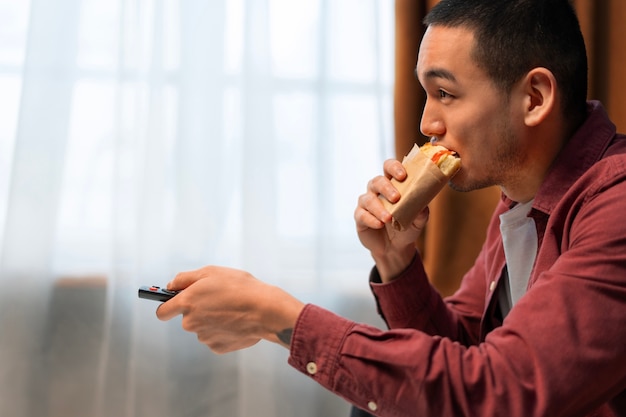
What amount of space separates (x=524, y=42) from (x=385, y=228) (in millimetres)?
419

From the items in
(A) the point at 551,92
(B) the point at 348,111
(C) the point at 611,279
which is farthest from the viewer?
(B) the point at 348,111

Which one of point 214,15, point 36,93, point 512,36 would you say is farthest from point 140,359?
point 512,36

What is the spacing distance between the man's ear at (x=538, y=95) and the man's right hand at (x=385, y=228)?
23 centimetres

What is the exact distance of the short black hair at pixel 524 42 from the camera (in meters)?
1.23

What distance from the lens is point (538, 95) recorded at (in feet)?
4.05

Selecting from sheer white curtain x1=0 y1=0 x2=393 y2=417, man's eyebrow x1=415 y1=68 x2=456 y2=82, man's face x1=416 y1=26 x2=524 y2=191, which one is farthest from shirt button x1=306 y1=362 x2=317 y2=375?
sheer white curtain x1=0 y1=0 x2=393 y2=417

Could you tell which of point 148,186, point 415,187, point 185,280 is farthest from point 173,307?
point 148,186

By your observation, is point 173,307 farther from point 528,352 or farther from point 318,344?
point 528,352

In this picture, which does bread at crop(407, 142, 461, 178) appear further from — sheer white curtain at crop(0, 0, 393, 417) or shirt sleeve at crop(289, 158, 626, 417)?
sheer white curtain at crop(0, 0, 393, 417)

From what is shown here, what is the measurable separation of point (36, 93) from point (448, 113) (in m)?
1.20

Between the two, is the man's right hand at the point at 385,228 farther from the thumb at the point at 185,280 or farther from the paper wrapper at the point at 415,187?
the thumb at the point at 185,280

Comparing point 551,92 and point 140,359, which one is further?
point 140,359

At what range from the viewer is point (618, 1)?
1.92 m

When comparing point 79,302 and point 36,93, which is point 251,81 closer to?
point 36,93
